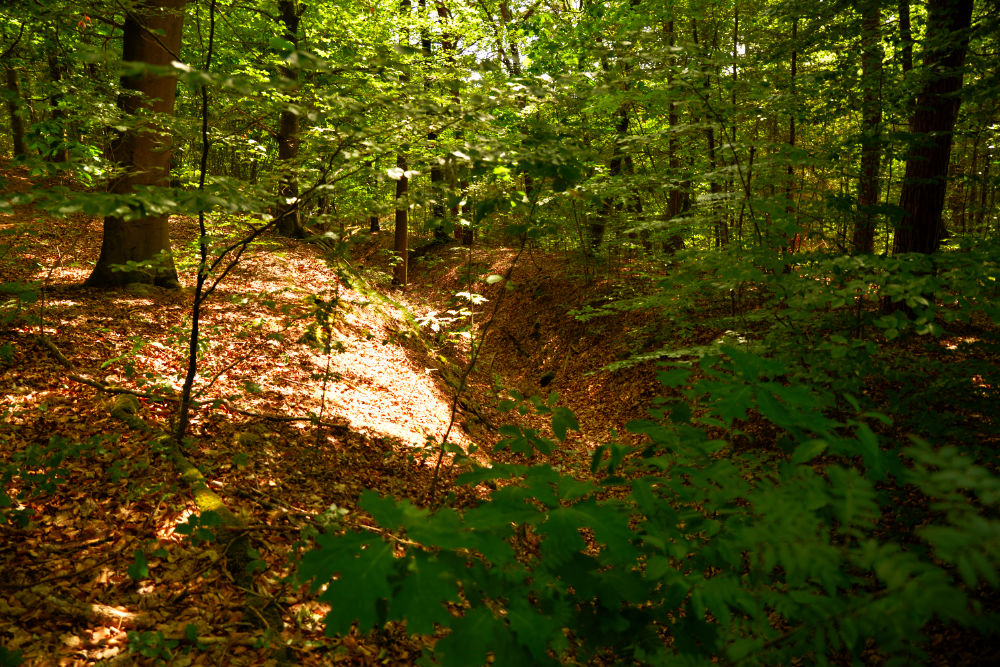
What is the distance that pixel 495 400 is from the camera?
862 cm

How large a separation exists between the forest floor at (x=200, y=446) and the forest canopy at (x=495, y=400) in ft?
0.12

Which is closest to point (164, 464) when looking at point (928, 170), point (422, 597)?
point (422, 597)

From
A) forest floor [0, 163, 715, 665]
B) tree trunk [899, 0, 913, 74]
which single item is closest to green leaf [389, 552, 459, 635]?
forest floor [0, 163, 715, 665]

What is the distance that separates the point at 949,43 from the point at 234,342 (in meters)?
8.42

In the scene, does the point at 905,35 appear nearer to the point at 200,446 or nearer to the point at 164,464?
the point at 200,446

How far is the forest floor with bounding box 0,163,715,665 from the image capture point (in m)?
2.77

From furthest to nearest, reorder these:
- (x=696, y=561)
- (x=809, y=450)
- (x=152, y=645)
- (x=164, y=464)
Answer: (x=164, y=464) < (x=152, y=645) < (x=696, y=561) < (x=809, y=450)

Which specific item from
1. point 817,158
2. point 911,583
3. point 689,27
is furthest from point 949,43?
point 689,27

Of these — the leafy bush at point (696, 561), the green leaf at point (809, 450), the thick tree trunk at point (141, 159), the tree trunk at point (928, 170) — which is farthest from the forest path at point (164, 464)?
the tree trunk at point (928, 170)

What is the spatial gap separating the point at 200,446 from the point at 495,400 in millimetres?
5046

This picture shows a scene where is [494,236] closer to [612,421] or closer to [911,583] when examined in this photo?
[612,421]

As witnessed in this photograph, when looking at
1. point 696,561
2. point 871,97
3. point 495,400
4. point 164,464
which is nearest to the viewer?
point 696,561

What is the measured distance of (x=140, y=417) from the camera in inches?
173

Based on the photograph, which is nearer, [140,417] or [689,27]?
[140,417]
